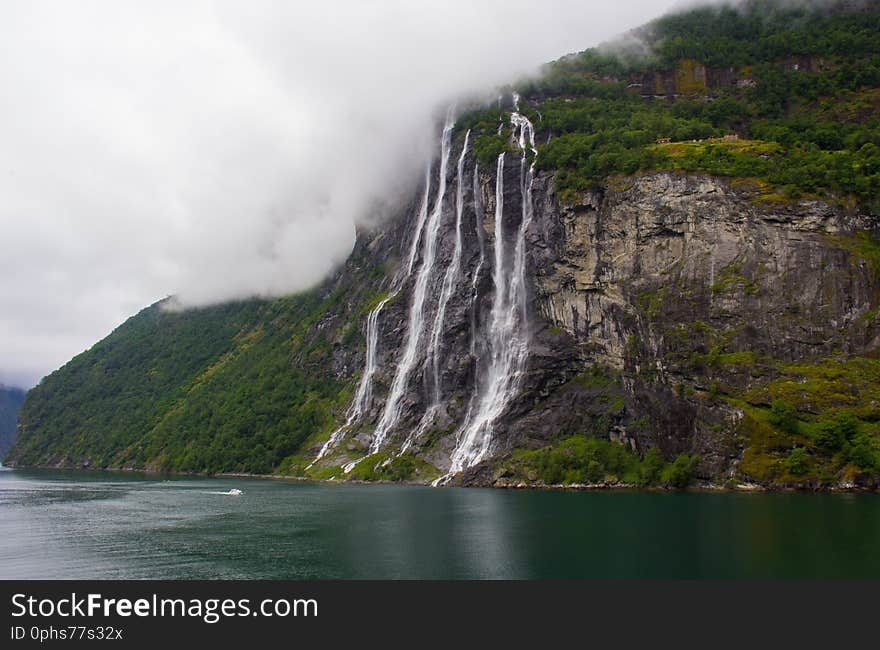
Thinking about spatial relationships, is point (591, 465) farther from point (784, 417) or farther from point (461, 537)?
point (461, 537)

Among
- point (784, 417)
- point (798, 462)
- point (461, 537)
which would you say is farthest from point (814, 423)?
point (461, 537)

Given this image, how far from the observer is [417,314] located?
114 metres

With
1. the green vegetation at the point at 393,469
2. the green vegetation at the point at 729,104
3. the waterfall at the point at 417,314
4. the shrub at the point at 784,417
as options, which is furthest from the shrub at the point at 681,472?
the waterfall at the point at 417,314

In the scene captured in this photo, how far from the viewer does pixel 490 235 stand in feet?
351

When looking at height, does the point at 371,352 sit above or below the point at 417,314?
below

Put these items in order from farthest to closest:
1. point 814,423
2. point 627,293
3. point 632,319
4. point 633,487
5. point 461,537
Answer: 1. point 627,293
2. point 632,319
3. point 633,487
4. point 814,423
5. point 461,537

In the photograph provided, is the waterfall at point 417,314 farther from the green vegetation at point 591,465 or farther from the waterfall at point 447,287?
the green vegetation at point 591,465

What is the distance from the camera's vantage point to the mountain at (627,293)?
73750mm

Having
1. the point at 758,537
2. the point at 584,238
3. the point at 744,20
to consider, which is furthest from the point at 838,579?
the point at 744,20

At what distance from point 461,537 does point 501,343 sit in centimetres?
5523

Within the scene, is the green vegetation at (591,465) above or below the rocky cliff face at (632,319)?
below

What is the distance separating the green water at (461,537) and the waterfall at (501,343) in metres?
20.2

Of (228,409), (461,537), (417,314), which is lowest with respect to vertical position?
(228,409)

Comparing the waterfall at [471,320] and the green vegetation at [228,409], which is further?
the green vegetation at [228,409]
